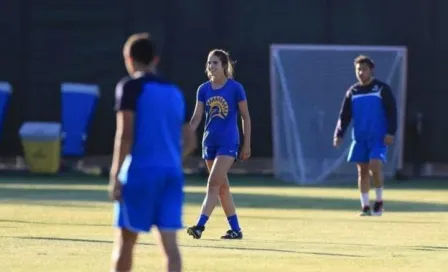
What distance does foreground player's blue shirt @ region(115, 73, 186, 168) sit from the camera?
28.7ft

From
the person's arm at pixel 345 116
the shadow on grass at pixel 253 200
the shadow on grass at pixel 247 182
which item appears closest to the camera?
the person's arm at pixel 345 116

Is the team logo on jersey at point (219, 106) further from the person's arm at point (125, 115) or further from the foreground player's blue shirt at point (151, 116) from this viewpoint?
the person's arm at point (125, 115)

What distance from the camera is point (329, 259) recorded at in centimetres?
1245

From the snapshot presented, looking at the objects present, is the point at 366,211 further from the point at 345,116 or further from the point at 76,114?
the point at 76,114

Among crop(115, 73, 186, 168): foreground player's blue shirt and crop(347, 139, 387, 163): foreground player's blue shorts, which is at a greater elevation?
crop(115, 73, 186, 168): foreground player's blue shirt

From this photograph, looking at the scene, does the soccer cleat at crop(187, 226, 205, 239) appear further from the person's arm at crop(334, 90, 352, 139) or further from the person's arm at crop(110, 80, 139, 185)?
the person's arm at crop(110, 80, 139, 185)

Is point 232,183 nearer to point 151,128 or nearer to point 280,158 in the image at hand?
point 280,158

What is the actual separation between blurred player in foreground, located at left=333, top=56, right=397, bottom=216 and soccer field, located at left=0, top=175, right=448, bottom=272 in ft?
1.61

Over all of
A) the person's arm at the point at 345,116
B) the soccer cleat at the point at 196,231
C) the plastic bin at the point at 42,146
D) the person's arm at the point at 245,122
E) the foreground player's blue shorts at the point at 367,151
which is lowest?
the plastic bin at the point at 42,146

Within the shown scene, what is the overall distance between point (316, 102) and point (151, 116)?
19.4 meters

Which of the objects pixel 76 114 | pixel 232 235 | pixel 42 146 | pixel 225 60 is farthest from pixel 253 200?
pixel 76 114

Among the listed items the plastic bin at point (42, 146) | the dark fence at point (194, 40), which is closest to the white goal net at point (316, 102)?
the dark fence at point (194, 40)

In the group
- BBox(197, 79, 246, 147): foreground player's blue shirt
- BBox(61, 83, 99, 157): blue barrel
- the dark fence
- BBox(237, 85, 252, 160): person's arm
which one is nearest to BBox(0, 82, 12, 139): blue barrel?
the dark fence

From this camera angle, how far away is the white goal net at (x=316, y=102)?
90.8 feet
